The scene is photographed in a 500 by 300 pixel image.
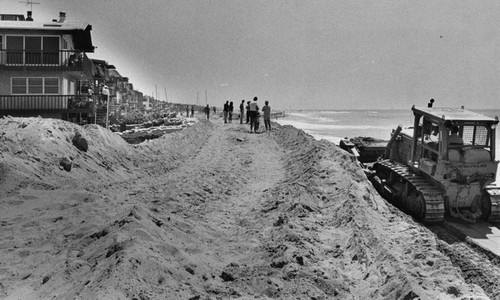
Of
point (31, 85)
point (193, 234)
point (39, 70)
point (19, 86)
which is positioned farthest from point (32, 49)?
point (193, 234)

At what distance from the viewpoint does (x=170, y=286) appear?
206 inches

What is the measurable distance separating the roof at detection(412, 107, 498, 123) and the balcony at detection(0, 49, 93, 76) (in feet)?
72.7

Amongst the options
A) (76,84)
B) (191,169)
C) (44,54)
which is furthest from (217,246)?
(76,84)

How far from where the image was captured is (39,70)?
26938 mm

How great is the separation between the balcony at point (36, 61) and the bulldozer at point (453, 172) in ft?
73.7

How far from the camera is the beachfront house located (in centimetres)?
2652

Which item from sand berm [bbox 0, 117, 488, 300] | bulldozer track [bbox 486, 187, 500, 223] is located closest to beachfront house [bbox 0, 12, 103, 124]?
sand berm [bbox 0, 117, 488, 300]

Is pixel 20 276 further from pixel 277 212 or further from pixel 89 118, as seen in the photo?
pixel 89 118

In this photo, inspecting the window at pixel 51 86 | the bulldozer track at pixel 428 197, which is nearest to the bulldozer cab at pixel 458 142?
the bulldozer track at pixel 428 197

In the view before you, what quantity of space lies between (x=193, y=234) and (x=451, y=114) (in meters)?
8.69

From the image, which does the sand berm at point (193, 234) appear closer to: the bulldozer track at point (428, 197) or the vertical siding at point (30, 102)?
the bulldozer track at point (428, 197)

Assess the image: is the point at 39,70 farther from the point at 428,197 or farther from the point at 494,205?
the point at 494,205

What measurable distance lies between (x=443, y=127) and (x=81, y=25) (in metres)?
24.9

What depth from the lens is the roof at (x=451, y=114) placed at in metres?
12.1
